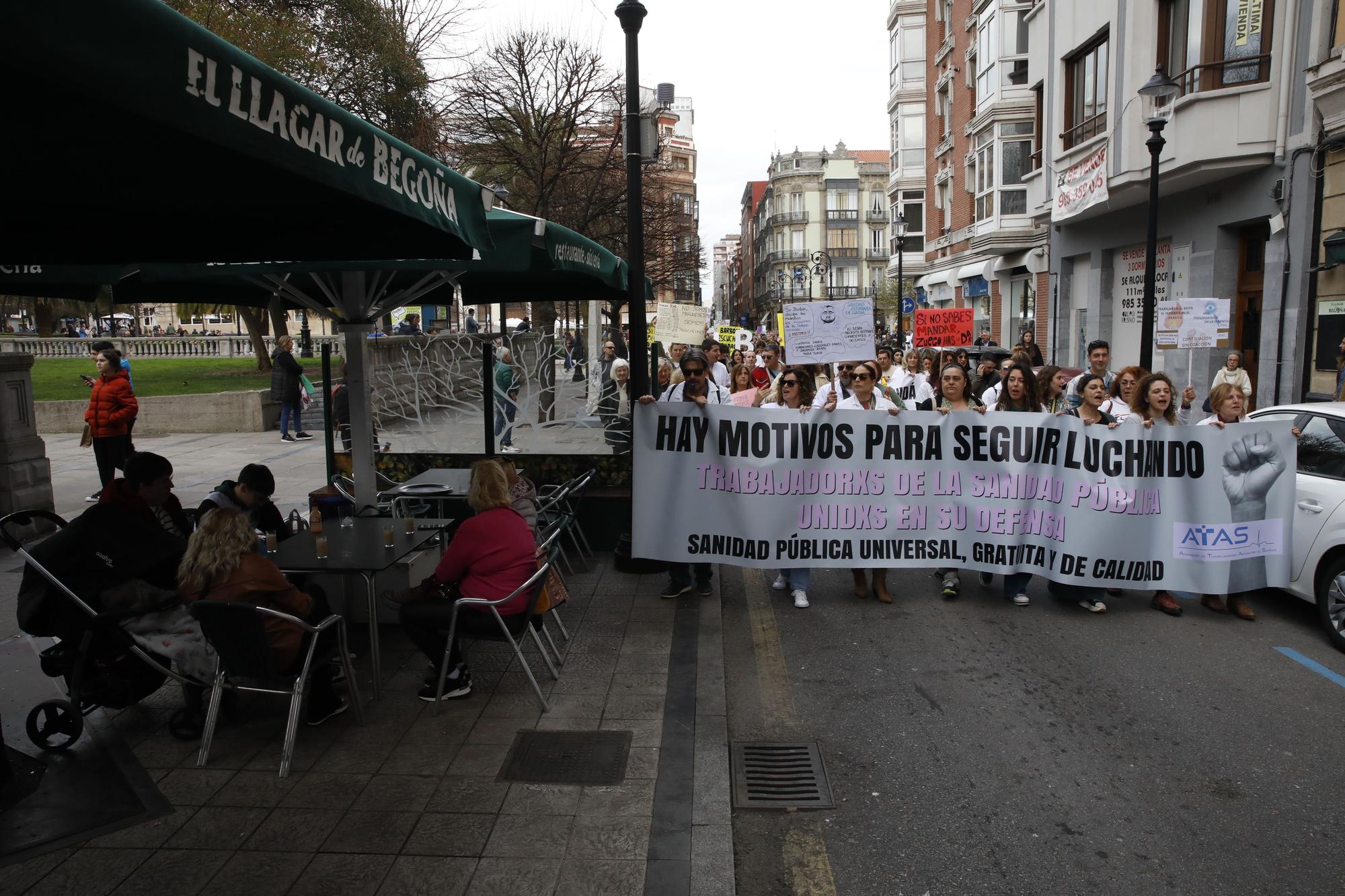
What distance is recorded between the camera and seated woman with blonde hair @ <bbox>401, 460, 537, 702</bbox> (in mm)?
5043

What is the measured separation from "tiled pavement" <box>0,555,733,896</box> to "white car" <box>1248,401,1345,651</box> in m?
4.19

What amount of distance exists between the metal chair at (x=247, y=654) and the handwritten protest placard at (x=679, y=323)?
39.4 ft

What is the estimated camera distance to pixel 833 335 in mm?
9641

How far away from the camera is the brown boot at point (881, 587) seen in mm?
7254

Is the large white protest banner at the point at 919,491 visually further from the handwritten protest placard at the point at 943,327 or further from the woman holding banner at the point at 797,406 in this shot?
the handwritten protest placard at the point at 943,327

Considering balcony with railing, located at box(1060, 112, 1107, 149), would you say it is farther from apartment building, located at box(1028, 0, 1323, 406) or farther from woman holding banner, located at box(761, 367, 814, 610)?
woman holding banner, located at box(761, 367, 814, 610)

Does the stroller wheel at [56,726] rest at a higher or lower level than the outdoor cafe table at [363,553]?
lower

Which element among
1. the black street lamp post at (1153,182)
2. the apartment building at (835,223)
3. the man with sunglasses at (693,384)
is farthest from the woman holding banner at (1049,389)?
the apartment building at (835,223)

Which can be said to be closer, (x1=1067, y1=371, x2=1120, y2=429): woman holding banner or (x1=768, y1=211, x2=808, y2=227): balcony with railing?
(x1=1067, y1=371, x2=1120, y2=429): woman holding banner

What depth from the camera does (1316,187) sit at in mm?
13547

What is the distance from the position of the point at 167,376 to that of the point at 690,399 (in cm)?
2423

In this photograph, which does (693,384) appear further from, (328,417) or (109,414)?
(109,414)

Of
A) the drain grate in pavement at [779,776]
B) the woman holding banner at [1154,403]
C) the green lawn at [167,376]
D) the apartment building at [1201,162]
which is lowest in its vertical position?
the drain grate in pavement at [779,776]

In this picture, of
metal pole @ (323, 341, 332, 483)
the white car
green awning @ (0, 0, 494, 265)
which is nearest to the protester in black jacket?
metal pole @ (323, 341, 332, 483)
